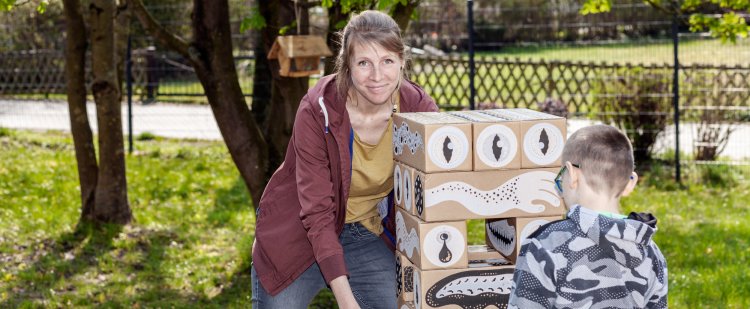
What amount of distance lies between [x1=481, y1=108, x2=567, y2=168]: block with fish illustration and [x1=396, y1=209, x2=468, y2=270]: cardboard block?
31 centimetres

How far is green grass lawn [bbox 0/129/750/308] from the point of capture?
22.6 ft

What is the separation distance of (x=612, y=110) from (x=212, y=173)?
452 centimetres

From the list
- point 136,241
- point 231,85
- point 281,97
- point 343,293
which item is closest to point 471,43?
point 281,97

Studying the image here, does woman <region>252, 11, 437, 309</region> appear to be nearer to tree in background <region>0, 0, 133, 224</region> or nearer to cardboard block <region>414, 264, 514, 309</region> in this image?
cardboard block <region>414, 264, 514, 309</region>

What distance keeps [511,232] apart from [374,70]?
0.72 m

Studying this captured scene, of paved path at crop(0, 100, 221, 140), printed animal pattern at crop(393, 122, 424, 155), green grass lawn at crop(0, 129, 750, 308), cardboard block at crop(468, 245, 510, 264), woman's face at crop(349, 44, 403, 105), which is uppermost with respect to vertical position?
woman's face at crop(349, 44, 403, 105)

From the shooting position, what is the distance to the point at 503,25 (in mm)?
15953

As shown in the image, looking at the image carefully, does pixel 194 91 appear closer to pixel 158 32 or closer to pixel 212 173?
pixel 212 173

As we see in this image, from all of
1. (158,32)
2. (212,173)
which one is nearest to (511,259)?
(158,32)

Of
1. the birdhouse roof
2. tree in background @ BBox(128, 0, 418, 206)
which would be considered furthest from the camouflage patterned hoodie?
tree in background @ BBox(128, 0, 418, 206)

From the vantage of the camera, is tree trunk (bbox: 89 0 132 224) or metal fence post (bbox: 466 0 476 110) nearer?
tree trunk (bbox: 89 0 132 224)

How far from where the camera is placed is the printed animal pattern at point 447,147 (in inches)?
133

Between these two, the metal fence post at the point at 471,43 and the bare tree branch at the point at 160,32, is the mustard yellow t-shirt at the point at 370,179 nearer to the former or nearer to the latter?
the bare tree branch at the point at 160,32

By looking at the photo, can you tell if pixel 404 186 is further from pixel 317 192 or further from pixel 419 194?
pixel 317 192
